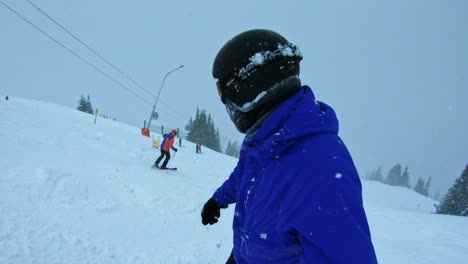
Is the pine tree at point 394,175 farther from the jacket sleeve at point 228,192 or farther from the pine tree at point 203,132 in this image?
the jacket sleeve at point 228,192

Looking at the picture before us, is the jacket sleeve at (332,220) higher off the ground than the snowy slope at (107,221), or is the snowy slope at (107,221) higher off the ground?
the jacket sleeve at (332,220)

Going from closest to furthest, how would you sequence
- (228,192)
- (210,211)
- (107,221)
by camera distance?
1. (228,192)
2. (210,211)
3. (107,221)

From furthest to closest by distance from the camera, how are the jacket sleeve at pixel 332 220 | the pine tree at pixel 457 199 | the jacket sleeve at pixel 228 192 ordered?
the pine tree at pixel 457 199 < the jacket sleeve at pixel 228 192 < the jacket sleeve at pixel 332 220

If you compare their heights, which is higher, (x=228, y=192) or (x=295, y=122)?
(x=295, y=122)

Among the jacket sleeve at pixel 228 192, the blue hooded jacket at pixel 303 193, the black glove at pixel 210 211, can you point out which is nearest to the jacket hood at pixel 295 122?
the blue hooded jacket at pixel 303 193

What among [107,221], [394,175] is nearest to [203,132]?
[107,221]

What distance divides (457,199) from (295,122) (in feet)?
164

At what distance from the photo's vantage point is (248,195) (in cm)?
201

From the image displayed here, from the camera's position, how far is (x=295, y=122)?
5.23 feet

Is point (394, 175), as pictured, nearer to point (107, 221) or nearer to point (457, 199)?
point (457, 199)

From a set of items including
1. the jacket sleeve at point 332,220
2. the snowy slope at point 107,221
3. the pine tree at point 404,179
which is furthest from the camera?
the pine tree at point 404,179

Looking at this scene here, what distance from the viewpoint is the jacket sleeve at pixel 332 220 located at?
4.14 ft

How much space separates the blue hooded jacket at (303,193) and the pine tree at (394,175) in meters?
142

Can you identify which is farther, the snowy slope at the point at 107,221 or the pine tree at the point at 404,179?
the pine tree at the point at 404,179
